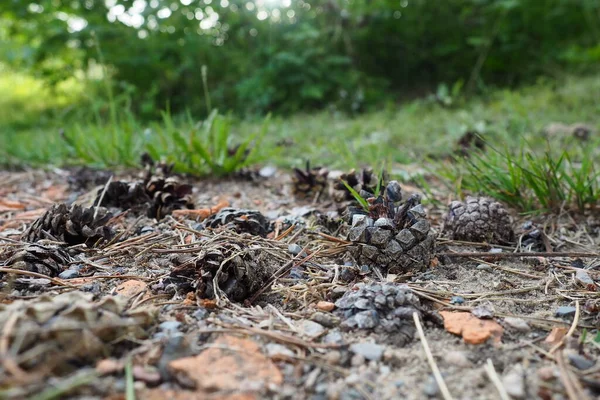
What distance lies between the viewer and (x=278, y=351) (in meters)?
0.99

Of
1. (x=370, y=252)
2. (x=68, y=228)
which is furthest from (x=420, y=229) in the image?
(x=68, y=228)

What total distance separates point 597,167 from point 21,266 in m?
2.49

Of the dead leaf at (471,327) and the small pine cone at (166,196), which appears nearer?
the dead leaf at (471,327)

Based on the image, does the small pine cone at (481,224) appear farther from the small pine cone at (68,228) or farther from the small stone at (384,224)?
the small pine cone at (68,228)

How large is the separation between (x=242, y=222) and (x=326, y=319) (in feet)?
1.99

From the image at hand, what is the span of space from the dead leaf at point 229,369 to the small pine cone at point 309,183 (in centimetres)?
125

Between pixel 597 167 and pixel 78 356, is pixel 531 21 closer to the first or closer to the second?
pixel 597 167

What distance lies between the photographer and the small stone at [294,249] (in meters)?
1.51

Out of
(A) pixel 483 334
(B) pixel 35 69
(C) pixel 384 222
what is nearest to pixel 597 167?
(C) pixel 384 222

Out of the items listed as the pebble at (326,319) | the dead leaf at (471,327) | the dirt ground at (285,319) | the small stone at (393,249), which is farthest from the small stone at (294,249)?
the dead leaf at (471,327)

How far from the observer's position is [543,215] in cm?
187

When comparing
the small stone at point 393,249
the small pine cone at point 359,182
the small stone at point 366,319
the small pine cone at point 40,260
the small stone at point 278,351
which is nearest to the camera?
the small stone at point 278,351

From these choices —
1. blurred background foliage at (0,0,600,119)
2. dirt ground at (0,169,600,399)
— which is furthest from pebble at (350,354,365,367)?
blurred background foliage at (0,0,600,119)

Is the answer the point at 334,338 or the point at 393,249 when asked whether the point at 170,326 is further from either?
the point at 393,249
